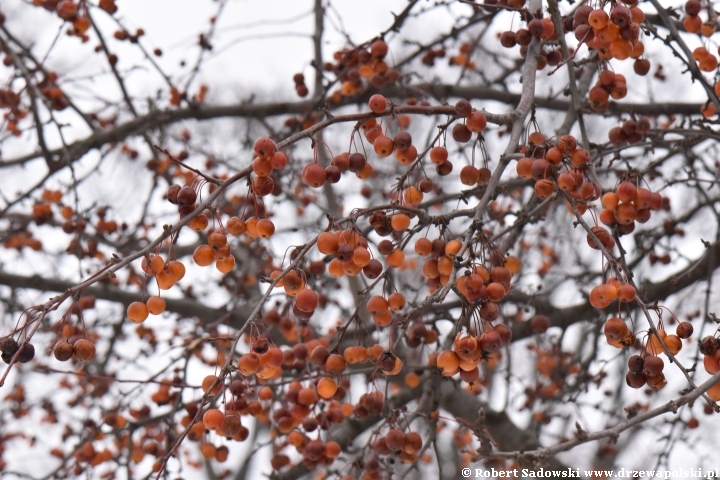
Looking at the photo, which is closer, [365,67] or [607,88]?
[607,88]

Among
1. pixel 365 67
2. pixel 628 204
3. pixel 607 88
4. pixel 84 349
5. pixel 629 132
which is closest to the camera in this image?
pixel 84 349

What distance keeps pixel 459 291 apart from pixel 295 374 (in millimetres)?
1351

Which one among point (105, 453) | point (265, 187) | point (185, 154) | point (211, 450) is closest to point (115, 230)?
point (185, 154)

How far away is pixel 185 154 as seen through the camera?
14.3 ft

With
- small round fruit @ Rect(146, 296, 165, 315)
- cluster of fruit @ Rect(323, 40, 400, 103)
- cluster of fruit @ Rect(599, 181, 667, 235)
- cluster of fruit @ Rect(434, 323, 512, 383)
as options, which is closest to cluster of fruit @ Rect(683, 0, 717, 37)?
cluster of fruit @ Rect(599, 181, 667, 235)

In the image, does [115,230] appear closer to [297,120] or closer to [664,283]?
[297,120]

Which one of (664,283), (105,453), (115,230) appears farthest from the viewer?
(115,230)

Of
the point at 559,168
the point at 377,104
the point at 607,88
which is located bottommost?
the point at 559,168

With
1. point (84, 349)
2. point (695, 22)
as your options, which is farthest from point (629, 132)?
point (84, 349)

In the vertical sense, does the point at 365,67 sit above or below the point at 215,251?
above

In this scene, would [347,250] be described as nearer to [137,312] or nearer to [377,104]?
[377,104]

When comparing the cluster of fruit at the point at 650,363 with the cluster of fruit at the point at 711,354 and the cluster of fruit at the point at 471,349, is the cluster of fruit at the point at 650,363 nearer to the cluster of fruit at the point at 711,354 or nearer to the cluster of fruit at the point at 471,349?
the cluster of fruit at the point at 711,354

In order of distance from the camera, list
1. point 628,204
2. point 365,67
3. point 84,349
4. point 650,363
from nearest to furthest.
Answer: point 650,363, point 84,349, point 628,204, point 365,67

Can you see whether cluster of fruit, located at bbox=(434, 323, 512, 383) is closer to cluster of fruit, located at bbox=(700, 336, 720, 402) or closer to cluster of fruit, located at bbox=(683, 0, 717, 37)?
cluster of fruit, located at bbox=(700, 336, 720, 402)
